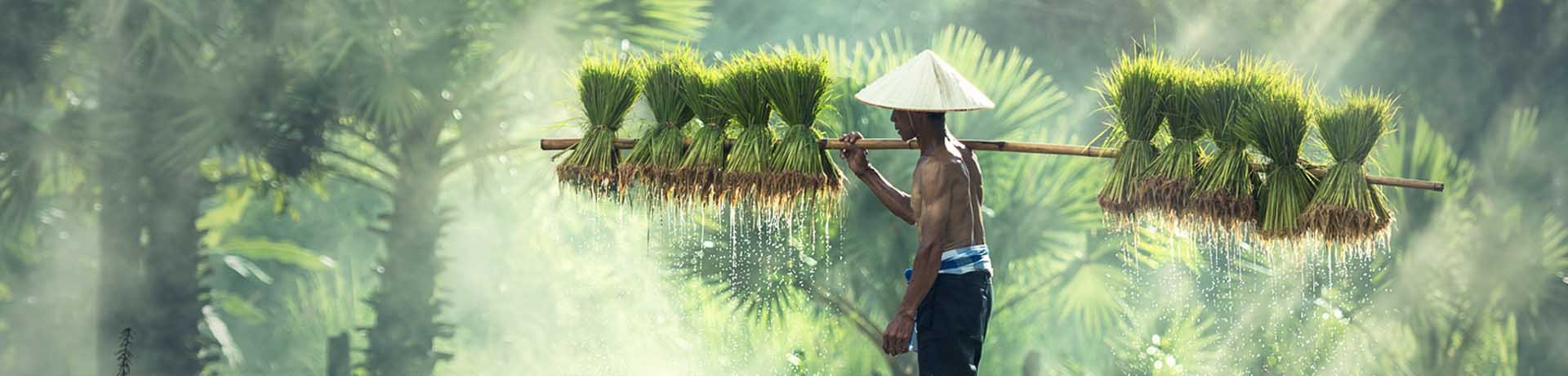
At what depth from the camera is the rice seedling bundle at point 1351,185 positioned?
474cm

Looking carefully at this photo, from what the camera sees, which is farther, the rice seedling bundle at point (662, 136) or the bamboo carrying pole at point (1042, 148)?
the rice seedling bundle at point (662, 136)

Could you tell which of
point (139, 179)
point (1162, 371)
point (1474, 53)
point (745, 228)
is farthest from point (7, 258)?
point (1474, 53)

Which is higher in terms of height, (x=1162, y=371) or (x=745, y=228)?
(x=745, y=228)

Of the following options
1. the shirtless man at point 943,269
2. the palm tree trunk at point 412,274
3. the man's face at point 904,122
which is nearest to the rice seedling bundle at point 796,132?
the man's face at point 904,122

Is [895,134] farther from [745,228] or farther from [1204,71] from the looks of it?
[1204,71]

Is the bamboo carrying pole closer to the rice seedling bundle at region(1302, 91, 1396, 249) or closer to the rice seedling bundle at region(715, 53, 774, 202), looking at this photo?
the rice seedling bundle at region(1302, 91, 1396, 249)

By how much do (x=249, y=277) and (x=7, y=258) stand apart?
8.76ft

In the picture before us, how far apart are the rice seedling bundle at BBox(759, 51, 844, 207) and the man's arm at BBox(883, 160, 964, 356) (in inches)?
23.7

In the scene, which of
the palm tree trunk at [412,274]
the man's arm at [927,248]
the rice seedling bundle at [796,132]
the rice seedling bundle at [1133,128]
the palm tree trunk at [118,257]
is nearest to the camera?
the man's arm at [927,248]

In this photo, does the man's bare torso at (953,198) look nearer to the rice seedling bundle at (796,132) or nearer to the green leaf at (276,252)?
the rice seedling bundle at (796,132)

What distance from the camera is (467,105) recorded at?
38.4 feet

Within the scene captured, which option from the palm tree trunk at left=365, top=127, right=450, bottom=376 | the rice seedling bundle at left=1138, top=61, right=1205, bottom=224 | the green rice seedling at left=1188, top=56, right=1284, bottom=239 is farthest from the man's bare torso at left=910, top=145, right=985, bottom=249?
the palm tree trunk at left=365, top=127, right=450, bottom=376

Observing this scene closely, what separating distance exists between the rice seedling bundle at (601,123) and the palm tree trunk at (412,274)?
587 cm

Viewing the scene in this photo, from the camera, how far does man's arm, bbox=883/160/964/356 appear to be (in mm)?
4418
